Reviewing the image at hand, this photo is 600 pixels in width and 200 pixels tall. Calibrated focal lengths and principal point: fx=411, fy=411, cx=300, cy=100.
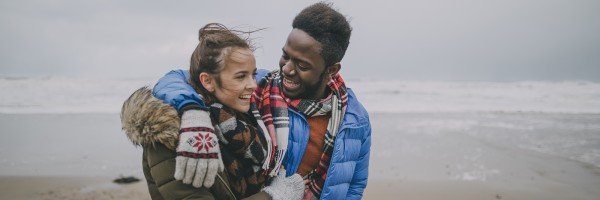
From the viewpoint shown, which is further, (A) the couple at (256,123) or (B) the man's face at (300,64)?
(B) the man's face at (300,64)

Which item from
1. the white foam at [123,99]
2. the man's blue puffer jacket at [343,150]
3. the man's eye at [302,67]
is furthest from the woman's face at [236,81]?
the white foam at [123,99]

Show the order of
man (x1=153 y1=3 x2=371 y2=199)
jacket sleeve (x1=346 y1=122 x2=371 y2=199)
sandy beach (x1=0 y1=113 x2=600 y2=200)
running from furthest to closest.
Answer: sandy beach (x1=0 y1=113 x2=600 y2=200) < jacket sleeve (x1=346 y1=122 x2=371 y2=199) < man (x1=153 y1=3 x2=371 y2=199)

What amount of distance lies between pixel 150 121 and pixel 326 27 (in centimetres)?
124

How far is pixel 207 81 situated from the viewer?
1876 mm

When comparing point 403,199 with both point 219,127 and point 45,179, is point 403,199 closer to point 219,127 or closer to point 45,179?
point 219,127

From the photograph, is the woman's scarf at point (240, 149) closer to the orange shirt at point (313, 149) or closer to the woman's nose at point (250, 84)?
the woman's nose at point (250, 84)

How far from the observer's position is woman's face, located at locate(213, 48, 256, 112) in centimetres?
184

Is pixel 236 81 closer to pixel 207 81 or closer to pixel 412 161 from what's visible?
pixel 207 81

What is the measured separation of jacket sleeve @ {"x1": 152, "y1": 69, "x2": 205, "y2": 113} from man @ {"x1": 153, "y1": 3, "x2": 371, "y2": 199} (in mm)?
198

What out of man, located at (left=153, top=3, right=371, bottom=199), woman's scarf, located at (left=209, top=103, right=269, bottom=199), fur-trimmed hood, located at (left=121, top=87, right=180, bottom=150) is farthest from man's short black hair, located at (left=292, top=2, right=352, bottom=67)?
fur-trimmed hood, located at (left=121, top=87, right=180, bottom=150)

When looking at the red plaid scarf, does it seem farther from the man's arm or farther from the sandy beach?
the sandy beach

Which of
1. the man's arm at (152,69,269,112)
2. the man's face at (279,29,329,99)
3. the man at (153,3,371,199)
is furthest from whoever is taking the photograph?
the man's face at (279,29,329,99)

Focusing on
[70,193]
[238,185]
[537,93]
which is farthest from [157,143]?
[537,93]

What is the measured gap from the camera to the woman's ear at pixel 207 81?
1865mm
